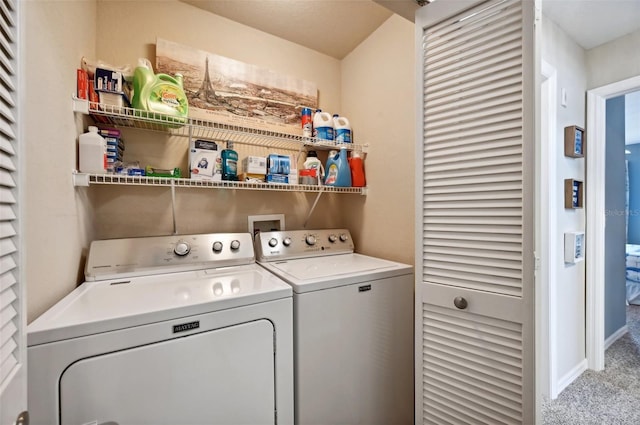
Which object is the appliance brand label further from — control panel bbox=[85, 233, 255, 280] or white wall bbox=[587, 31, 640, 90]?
white wall bbox=[587, 31, 640, 90]

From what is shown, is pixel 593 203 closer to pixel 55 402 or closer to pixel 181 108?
pixel 181 108

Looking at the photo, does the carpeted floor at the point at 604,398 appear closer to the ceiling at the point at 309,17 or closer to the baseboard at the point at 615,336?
the baseboard at the point at 615,336

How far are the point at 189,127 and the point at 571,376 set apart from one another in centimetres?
353

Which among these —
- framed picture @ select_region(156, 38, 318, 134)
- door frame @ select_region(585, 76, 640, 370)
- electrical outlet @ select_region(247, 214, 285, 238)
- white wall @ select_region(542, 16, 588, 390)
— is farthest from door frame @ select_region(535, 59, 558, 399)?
electrical outlet @ select_region(247, 214, 285, 238)

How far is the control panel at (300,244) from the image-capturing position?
1763mm

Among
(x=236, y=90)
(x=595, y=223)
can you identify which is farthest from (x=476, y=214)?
(x=595, y=223)

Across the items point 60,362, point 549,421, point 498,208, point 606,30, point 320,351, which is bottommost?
point 549,421

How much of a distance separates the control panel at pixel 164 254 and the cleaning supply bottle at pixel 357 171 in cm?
92

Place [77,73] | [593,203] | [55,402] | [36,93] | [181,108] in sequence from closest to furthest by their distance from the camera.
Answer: [55,402], [36,93], [77,73], [181,108], [593,203]

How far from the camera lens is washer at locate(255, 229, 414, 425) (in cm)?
122

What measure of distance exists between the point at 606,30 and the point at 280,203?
9.84 ft

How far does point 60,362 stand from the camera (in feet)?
2.61

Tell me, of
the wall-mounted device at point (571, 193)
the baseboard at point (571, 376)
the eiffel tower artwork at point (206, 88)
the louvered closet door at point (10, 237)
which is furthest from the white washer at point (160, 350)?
the wall-mounted device at point (571, 193)

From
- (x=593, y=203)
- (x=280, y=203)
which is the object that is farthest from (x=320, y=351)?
(x=593, y=203)
